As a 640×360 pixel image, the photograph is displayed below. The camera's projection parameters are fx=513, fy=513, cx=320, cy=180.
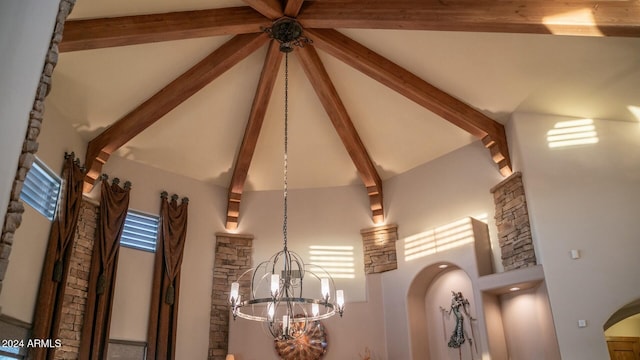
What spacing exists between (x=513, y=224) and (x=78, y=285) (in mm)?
6409

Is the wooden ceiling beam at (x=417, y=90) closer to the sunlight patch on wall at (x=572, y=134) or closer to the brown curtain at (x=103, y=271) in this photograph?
the sunlight patch on wall at (x=572, y=134)

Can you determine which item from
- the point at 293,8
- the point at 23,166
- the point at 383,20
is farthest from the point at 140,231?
the point at 23,166

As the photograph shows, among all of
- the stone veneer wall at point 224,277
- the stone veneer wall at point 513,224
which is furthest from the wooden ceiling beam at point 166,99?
the stone veneer wall at point 513,224

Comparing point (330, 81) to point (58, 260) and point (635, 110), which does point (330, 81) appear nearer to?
point (635, 110)

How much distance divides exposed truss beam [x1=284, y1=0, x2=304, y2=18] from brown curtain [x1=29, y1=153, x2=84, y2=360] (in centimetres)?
381

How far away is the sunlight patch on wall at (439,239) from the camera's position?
8.02 metres

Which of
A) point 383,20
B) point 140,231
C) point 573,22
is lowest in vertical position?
point 140,231

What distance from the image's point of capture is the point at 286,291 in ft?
18.3

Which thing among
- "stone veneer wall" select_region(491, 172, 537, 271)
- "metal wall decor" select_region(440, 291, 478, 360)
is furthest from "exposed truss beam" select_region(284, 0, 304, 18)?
"metal wall decor" select_region(440, 291, 478, 360)

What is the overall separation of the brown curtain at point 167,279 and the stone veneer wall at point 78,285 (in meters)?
1.13

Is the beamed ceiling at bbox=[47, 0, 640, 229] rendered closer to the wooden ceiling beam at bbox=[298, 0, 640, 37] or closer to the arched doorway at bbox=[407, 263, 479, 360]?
the wooden ceiling beam at bbox=[298, 0, 640, 37]

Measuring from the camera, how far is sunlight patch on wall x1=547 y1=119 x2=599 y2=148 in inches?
291

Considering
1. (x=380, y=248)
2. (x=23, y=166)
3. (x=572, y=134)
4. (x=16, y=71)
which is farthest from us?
(x=380, y=248)

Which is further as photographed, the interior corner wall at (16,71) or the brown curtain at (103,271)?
the brown curtain at (103,271)
